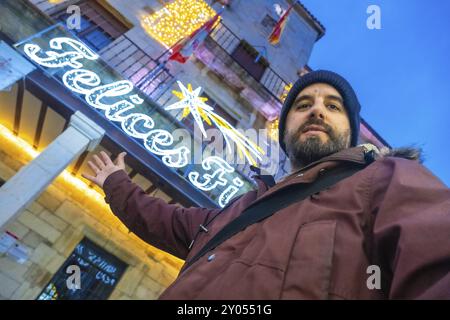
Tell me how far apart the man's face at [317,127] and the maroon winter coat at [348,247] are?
701 mm

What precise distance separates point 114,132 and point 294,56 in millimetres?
13962

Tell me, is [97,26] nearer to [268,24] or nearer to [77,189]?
[77,189]

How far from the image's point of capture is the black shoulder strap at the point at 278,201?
1683 mm

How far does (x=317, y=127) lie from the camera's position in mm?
2436

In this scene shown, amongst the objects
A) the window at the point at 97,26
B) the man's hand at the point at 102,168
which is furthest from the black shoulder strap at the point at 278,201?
the window at the point at 97,26

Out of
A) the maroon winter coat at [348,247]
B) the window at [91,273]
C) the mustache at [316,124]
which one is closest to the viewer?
the maroon winter coat at [348,247]

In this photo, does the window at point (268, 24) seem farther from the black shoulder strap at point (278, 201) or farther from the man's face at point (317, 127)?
the black shoulder strap at point (278, 201)

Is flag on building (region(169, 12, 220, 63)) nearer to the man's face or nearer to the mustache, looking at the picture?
the man's face

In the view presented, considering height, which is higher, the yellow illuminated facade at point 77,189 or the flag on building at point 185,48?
the flag on building at point 185,48

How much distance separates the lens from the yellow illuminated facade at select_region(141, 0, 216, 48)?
11.7m

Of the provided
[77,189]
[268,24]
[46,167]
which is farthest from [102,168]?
[268,24]

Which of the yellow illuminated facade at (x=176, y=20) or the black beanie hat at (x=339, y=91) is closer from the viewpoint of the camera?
the black beanie hat at (x=339, y=91)

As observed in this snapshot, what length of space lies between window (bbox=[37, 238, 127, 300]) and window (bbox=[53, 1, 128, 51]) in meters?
6.89
